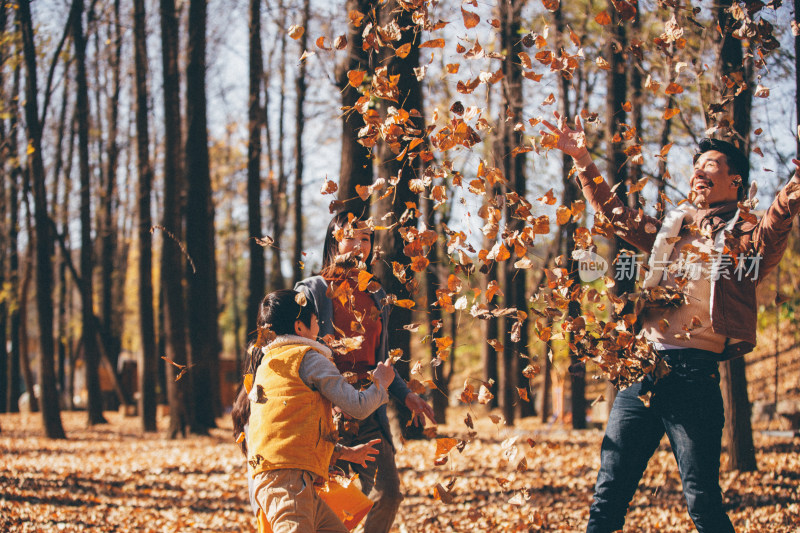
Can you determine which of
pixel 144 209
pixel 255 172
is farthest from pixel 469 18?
pixel 144 209

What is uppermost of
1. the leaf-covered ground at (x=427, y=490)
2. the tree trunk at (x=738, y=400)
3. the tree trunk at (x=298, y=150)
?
the tree trunk at (x=298, y=150)

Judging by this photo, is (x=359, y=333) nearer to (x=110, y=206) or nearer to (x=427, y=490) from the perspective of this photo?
(x=427, y=490)

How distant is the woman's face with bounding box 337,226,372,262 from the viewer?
316 centimetres

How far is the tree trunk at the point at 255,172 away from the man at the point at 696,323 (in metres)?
10.5

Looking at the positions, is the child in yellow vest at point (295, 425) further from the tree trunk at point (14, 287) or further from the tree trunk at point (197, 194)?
the tree trunk at point (14, 287)

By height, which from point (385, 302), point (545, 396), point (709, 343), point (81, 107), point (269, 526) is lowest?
point (545, 396)

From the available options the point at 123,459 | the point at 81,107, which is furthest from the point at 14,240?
the point at 123,459

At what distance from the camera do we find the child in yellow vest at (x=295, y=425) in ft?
9.33

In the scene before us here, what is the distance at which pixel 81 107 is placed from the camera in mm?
14766

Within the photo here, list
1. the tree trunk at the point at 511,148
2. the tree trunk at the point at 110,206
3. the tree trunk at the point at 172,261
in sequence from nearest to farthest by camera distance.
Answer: the tree trunk at the point at 511,148 → the tree trunk at the point at 172,261 → the tree trunk at the point at 110,206

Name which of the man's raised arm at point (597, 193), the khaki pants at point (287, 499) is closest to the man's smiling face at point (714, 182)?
the man's raised arm at point (597, 193)

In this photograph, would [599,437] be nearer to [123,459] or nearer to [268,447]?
[123,459]

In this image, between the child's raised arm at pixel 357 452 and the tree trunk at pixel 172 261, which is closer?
the child's raised arm at pixel 357 452

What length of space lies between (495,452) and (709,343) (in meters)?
6.75
